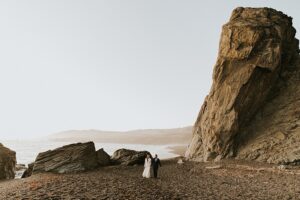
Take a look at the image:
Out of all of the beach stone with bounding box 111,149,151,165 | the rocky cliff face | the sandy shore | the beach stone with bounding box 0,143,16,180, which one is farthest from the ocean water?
the sandy shore

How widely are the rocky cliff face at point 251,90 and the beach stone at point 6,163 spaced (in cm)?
2455

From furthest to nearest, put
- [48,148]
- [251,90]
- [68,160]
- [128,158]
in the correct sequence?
[48,148] → [128,158] → [251,90] → [68,160]

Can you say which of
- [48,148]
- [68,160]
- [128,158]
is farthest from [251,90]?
[48,148]

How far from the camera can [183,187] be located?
70.4 ft

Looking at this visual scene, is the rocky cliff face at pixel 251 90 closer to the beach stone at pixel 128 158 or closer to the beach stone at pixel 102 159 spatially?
the beach stone at pixel 128 158

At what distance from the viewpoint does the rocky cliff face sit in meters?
35.4

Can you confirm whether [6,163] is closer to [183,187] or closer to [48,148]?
[183,187]

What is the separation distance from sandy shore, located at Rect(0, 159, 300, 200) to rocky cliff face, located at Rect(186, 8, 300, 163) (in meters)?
6.89

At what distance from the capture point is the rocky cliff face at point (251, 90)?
116 feet

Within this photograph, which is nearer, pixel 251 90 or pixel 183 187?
pixel 183 187

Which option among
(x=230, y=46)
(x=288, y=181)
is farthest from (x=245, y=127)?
(x=288, y=181)

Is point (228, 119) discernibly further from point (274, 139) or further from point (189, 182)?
point (189, 182)

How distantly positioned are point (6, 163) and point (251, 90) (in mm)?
32623

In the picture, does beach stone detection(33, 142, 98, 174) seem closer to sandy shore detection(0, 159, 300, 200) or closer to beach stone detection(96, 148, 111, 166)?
beach stone detection(96, 148, 111, 166)
